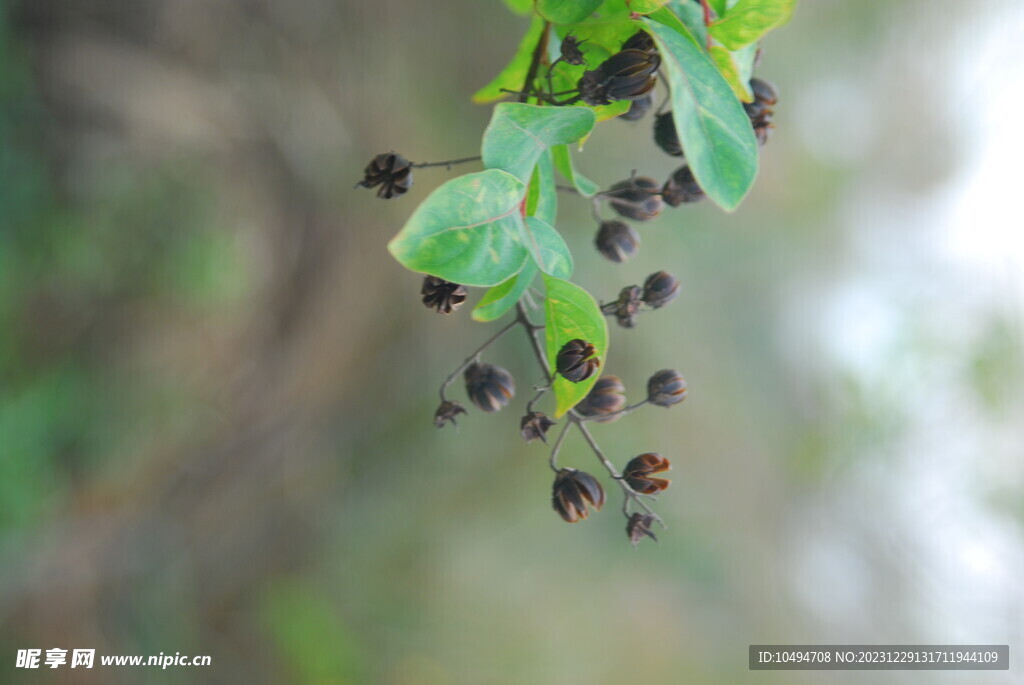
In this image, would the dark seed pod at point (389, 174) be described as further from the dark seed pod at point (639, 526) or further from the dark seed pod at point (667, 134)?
the dark seed pod at point (639, 526)

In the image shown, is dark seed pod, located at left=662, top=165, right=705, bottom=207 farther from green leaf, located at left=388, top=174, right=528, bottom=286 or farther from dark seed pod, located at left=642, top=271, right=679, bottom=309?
green leaf, located at left=388, top=174, right=528, bottom=286

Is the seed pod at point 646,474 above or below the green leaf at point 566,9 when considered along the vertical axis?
below

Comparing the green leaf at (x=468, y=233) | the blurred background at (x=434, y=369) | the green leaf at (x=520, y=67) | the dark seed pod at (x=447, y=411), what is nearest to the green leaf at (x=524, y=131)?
the green leaf at (x=468, y=233)

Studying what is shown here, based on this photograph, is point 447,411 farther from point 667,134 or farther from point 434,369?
point 434,369

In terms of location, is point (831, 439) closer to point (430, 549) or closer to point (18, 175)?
point (430, 549)

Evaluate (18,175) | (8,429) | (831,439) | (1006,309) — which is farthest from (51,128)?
(1006,309)

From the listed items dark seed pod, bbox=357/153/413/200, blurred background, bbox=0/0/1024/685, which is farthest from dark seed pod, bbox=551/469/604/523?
blurred background, bbox=0/0/1024/685
